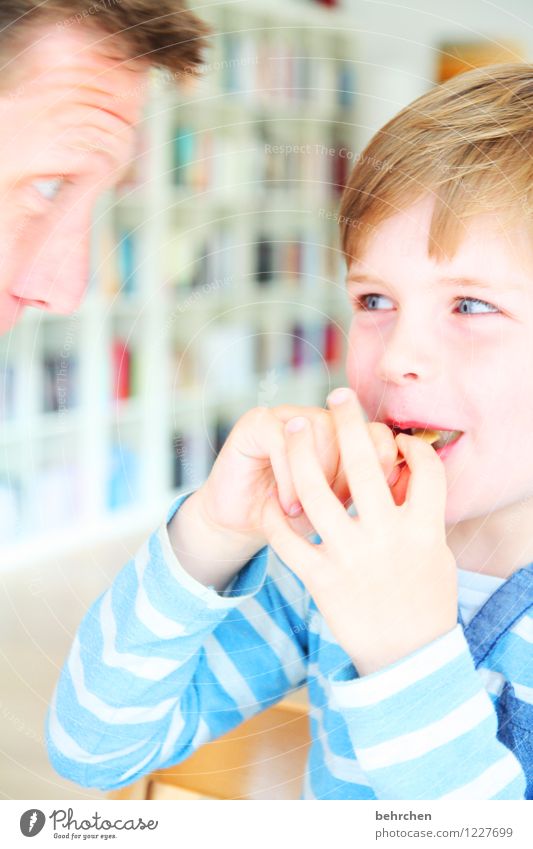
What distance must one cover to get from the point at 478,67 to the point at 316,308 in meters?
0.58

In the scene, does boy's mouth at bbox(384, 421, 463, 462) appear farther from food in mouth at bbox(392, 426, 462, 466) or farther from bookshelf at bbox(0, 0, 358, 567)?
bookshelf at bbox(0, 0, 358, 567)

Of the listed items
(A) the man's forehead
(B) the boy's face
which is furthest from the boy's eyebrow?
(A) the man's forehead

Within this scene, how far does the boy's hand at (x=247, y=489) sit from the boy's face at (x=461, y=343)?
2.2 inches

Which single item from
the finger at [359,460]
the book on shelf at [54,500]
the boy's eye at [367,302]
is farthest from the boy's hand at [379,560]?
the book on shelf at [54,500]

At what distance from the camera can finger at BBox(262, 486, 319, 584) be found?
423mm

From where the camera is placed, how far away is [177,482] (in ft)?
4.05

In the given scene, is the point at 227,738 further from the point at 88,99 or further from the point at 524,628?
the point at 88,99

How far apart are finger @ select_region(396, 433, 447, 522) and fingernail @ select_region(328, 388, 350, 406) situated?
41 mm

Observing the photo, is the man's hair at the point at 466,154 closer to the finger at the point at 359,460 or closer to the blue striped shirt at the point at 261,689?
the finger at the point at 359,460

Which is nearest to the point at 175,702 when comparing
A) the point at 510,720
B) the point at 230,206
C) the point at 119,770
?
the point at 119,770

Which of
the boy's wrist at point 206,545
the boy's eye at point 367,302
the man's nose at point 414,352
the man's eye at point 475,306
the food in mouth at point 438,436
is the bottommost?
the boy's wrist at point 206,545

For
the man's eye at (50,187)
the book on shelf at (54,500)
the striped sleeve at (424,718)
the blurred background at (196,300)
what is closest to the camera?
the striped sleeve at (424,718)

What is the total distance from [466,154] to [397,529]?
204 mm

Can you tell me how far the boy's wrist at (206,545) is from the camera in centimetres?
49
